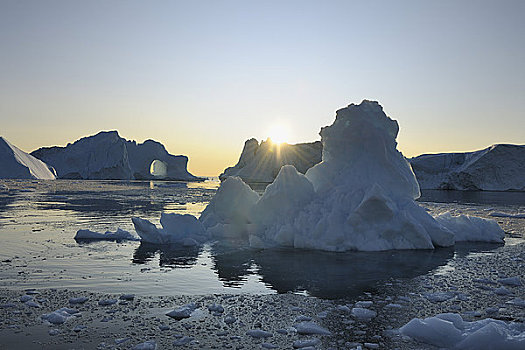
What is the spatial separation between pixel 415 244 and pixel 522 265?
9.70 feet

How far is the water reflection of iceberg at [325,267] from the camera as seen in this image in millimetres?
7145

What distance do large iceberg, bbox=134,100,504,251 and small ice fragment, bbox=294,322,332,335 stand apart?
20.5 ft

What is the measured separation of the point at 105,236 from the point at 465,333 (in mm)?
10404

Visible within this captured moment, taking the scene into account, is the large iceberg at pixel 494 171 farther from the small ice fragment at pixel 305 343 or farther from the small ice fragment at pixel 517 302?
the small ice fragment at pixel 305 343

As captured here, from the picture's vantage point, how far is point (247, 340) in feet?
15.0

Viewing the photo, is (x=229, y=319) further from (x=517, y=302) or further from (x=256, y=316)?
(x=517, y=302)

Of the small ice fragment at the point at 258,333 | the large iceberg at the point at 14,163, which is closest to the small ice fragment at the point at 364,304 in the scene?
the small ice fragment at the point at 258,333

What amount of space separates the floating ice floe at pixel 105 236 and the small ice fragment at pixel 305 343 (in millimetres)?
8882

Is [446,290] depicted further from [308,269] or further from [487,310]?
[308,269]

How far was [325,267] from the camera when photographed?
28.9ft

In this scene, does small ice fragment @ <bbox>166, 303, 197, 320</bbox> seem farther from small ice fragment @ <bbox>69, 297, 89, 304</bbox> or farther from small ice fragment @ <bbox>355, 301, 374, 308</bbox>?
small ice fragment @ <bbox>355, 301, 374, 308</bbox>

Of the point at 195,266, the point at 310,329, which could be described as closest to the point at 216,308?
the point at 310,329

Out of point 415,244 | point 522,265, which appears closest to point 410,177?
point 415,244

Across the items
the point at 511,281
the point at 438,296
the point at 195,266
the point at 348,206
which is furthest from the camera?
the point at 348,206
